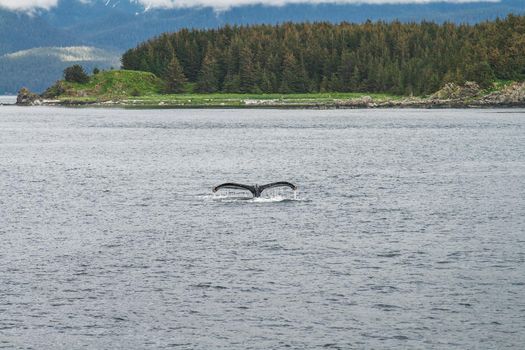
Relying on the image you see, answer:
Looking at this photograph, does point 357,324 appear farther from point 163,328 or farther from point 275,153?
point 275,153

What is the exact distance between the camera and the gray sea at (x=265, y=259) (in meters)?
37.9

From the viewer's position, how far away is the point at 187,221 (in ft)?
212

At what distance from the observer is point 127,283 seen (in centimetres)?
4541

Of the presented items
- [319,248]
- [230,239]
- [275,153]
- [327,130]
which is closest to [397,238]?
[319,248]

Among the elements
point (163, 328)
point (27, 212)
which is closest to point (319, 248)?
point (163, 328)

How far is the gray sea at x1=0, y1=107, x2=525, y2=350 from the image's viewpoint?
37.9 m

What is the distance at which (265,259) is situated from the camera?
50.9 metres

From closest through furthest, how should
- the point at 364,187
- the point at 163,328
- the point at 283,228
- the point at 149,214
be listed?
1. the point at 163,328
2. the point at 283,228
3. the point at 149,214
4. the point at 364,187

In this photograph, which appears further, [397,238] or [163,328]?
[397,238]

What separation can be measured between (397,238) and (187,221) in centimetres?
1522

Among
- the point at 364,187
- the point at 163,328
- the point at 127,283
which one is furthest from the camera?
the point at 364,187

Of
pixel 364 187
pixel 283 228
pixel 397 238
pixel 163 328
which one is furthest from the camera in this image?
pixel 364 187

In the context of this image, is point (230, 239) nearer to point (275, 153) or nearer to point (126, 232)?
point (126, 232)

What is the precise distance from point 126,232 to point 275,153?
72520 mm
